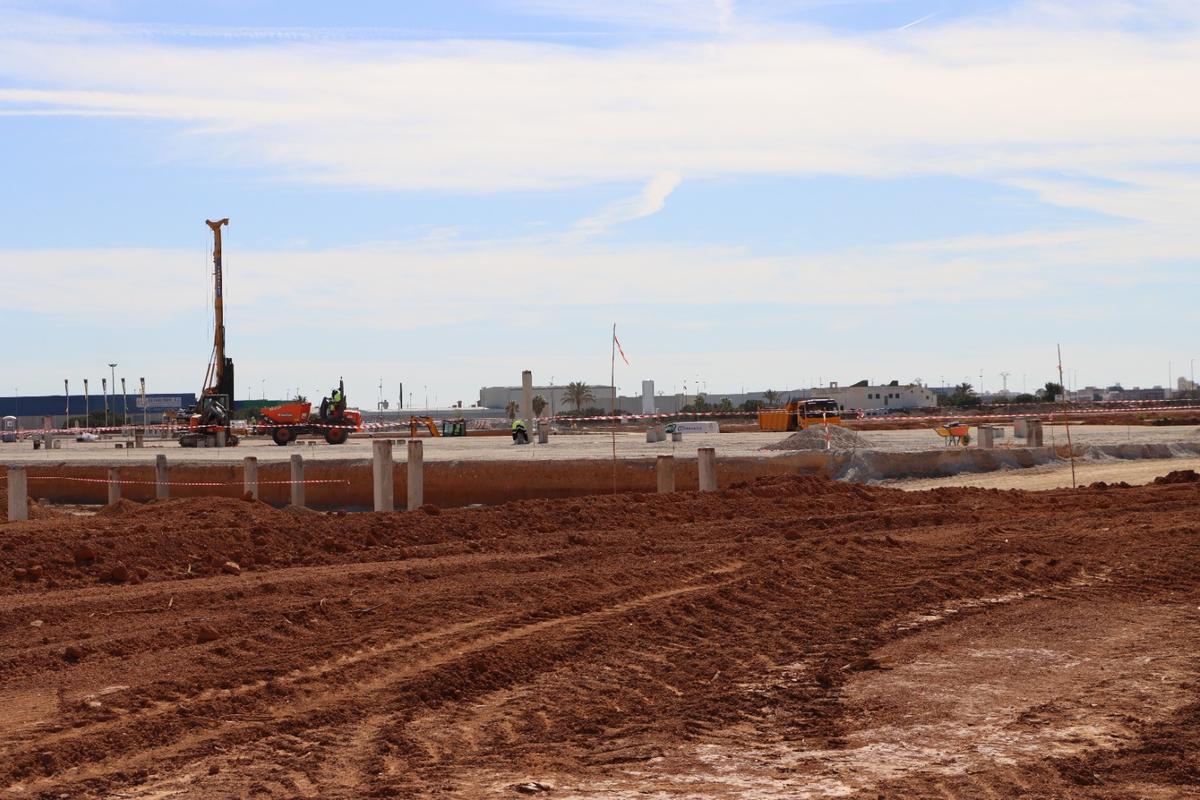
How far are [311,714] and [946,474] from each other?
22348 mm

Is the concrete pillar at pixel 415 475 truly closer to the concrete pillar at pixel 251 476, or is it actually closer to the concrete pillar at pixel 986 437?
the concrete pillar at pixel 251 476

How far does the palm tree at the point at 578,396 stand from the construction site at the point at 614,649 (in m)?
113

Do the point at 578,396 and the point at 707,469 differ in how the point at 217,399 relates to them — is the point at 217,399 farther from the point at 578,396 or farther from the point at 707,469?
the point at 578,396

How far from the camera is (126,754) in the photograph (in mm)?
7113

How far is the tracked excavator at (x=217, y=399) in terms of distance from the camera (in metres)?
50.2

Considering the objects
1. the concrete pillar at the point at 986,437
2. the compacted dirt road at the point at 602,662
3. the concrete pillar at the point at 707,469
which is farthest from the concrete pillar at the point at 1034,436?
the compacted dirt road at the point at 602,662

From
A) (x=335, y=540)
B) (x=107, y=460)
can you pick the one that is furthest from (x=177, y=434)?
(x=335, y=540)

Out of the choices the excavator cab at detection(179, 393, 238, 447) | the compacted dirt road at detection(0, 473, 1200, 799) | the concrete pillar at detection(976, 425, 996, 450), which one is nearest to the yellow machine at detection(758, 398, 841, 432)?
the concrete pillar at detection(976, 425, 996, 450)

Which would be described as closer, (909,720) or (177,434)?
(909,720)

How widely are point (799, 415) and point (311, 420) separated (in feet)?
61.8

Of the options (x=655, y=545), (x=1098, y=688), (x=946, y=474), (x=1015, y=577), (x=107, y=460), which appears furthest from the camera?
(x=107, y=460)

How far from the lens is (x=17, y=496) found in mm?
20375

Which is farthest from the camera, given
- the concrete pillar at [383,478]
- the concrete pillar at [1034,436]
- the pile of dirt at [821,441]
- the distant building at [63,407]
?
the distant building at [63,407]

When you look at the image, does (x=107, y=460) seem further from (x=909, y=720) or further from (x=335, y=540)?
(x=909, y=720)
